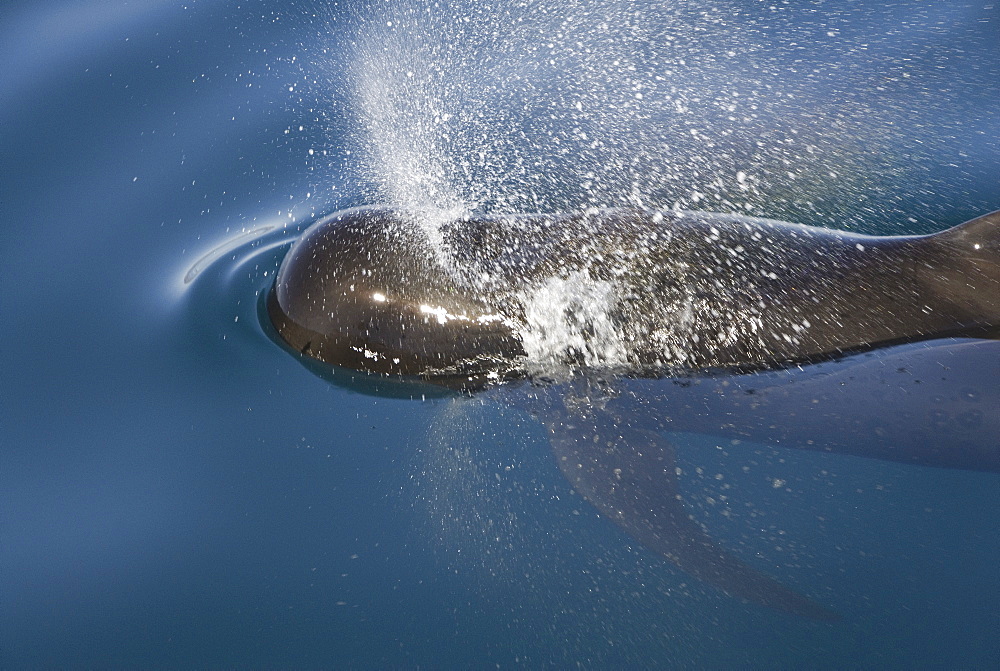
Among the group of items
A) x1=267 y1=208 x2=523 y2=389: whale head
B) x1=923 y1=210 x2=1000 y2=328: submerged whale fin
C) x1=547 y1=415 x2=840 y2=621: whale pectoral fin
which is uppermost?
x1=267 y1=208 x2=523 y2=389: whale head

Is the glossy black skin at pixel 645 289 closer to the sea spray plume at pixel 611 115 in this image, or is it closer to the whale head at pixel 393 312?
the whale head at pixel 393 312

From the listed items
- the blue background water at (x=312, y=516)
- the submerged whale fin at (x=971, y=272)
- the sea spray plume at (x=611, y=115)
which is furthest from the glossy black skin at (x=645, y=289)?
the sea spray plume at (x=611, y=115)

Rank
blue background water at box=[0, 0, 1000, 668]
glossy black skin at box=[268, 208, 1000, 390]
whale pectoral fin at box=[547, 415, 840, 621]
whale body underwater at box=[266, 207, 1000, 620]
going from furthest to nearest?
glossy black skin at box=[268, 208, 1000, 390]
whale body underwater at box=[266, 207, 1000, 620]
whale pectoral fin at box=[547, 415, 840, 621]
blue background water at box=[0, 0, 1000, 668]

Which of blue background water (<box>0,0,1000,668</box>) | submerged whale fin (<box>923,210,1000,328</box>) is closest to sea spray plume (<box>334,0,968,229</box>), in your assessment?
blue background water (<box>0,0,1000,668</box>)

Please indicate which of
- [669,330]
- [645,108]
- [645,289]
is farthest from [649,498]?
[645,108]

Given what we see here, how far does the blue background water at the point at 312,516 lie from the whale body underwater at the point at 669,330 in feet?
0.54

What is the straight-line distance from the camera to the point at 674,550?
366 centimetres

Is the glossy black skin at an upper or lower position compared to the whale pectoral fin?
upper

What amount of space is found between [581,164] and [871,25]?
298cm

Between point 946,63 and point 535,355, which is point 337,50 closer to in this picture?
point 535,355

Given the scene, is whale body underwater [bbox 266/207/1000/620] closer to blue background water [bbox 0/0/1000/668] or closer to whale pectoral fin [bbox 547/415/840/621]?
whale pectoral fin [bbox 547/415/840/621]

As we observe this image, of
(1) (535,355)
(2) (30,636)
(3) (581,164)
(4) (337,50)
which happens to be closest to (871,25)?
(3) (581,164)

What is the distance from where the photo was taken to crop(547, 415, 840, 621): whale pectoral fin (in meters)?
3.49

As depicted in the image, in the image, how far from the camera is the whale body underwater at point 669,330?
4.11 m
